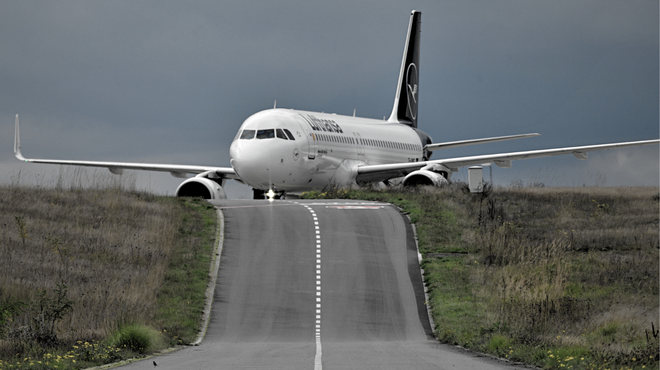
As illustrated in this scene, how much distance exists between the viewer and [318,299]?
2447 cm

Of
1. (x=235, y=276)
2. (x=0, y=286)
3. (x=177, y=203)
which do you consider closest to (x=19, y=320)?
A: (x=0, y=286)

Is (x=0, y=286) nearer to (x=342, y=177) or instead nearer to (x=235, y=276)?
(x=235, y=276)

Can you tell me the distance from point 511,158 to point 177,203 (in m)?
17.3

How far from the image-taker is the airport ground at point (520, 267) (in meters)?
19.7

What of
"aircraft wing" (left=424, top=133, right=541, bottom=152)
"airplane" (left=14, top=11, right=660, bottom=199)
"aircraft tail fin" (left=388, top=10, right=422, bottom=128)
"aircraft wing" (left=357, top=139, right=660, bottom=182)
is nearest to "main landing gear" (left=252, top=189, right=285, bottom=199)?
"airplane" (left=14, top=11, right=660, bottom=199)

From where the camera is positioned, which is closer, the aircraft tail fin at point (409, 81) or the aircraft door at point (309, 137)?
the aircraft door at point (309, 137)

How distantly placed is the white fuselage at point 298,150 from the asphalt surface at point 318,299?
4.67 m

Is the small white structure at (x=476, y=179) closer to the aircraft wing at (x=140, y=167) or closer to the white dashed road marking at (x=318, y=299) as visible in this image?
the white dashed road marking at (x=318, y=299)

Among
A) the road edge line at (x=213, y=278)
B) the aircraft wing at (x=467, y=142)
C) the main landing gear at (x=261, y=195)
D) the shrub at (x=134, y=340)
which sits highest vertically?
the aircraft wing at (x=467, y=142)

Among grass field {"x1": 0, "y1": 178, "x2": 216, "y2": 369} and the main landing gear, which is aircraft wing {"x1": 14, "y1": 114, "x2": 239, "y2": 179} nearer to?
the main landing gear

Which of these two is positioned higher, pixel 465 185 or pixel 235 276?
pixel 465 185

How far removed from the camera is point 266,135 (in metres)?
41.2

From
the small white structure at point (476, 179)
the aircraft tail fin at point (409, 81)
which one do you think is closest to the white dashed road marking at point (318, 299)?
the small white structure at point (476, 179)

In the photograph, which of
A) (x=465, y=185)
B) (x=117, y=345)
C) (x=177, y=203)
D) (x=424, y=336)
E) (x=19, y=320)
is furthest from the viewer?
(x=465, y=185)
